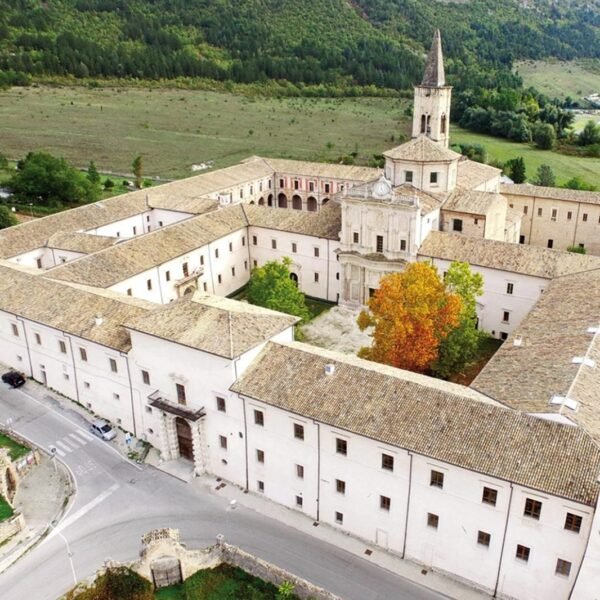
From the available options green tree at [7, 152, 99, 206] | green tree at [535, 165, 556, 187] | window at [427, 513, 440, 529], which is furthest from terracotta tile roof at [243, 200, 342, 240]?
green tree at [535, 165, 556, 187]

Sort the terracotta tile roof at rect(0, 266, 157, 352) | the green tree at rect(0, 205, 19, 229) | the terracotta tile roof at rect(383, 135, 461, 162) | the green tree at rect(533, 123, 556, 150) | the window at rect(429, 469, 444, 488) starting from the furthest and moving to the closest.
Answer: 1. the green tree at rect(533, 123, 556, 150)
2. the green tree at rect(0, 205, 19, 229)
3. the terracotta tile roof at rect(383, 135, 461, 162)
4. the terracotta tile roof at rect(0, 266, 157, 352)
5. the window at rect(429, 469, 444, 488)

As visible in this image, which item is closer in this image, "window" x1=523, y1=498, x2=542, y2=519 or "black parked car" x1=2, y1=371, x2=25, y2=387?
"window" x1=523, y1=498, x2=542, y2=519

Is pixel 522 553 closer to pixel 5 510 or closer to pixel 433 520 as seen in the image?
pixel 433 520

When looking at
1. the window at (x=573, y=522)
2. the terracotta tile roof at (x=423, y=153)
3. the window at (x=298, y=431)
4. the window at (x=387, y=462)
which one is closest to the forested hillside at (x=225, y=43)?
the terracotta tile roof at (x=423, y=153)

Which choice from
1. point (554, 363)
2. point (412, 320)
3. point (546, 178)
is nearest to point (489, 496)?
point (554, 363)

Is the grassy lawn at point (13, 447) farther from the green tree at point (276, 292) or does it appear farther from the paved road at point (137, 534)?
the green tree at point (276, 292)

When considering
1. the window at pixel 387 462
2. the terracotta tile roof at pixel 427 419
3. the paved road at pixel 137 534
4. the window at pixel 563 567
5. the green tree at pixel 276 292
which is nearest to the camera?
the terracotta tile roof at pixel 427 419

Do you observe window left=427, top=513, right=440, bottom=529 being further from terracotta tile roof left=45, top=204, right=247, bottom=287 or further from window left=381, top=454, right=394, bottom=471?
terracotta tile roof left=45, top=204, right=247, bottom=287

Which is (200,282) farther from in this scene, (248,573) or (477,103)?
(477,103)
